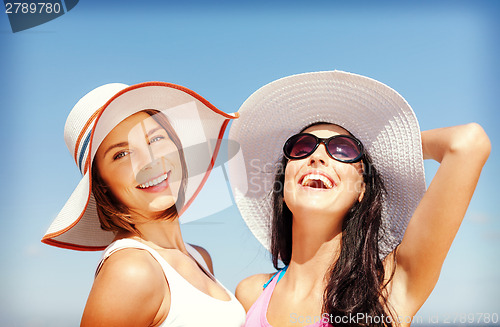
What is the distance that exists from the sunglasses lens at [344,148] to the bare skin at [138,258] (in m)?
1.22

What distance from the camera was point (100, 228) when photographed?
319 cm

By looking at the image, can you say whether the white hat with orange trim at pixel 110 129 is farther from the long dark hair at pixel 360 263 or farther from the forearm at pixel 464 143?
the forearm at pixel 464 143

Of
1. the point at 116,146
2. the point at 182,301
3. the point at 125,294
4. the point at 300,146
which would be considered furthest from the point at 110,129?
the point at 300,146

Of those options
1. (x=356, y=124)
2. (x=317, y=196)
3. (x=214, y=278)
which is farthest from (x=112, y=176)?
(x=356, y=124)

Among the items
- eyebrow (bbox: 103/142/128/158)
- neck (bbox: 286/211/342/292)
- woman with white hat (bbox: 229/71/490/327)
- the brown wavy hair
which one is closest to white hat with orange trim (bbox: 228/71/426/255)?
woman with white hat (bbox: 229/71/490/327)

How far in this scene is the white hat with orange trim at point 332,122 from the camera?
135 inches

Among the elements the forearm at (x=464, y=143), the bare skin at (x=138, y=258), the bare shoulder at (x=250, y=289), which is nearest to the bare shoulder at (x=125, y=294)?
the bare skin at (x=138, y=258)

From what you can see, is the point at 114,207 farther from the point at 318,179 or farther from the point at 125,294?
the point at 318,179

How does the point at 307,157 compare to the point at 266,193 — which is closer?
the point at 307,157

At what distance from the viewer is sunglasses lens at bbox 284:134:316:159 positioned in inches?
137

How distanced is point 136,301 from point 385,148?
2.27 metres

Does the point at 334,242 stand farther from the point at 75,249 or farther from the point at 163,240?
the point at 75,249

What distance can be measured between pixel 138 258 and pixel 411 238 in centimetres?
176

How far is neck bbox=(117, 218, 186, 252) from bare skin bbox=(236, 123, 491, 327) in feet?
2.94
